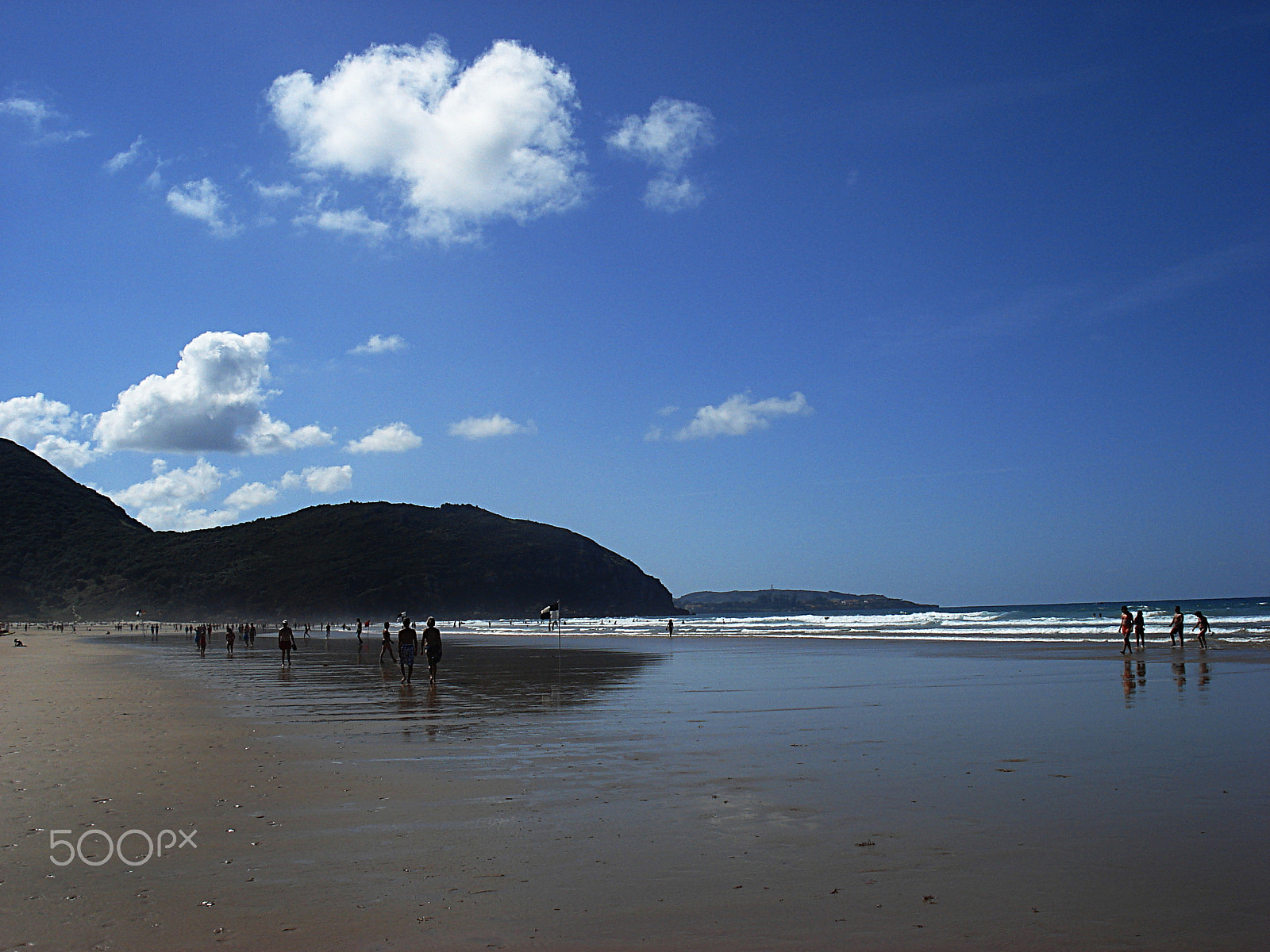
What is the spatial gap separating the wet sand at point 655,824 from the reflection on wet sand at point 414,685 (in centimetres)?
50

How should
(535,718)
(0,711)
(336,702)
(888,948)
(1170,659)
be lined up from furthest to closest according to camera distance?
(1170,659)
(336,702)
(0,711)
(535,718)
(888,948)

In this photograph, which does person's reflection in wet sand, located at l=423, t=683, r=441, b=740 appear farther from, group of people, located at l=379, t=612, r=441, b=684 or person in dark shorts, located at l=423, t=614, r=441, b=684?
group of people, located at l=379, t=612, r=441, b=684

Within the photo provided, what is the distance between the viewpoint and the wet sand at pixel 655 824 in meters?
5.61

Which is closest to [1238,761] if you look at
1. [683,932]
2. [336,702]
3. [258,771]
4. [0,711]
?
[683,932]

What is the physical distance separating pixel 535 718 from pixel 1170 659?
1013 inches

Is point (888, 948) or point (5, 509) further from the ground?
point (5, 509)

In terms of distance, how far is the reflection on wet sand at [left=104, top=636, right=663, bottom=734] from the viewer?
18078mm

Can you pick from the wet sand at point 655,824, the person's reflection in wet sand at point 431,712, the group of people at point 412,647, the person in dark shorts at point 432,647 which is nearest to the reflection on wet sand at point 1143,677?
the wet sand at point 655,824

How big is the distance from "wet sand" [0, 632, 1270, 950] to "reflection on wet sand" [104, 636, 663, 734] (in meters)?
0.50

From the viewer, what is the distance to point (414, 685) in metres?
25.1

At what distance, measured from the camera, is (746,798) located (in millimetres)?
9156

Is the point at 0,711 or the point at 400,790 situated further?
the point at 0,711

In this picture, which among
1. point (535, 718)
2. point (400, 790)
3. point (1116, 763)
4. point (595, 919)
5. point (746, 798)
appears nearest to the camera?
point (595, 919)

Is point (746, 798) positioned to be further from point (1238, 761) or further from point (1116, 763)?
point (1238, 761)
